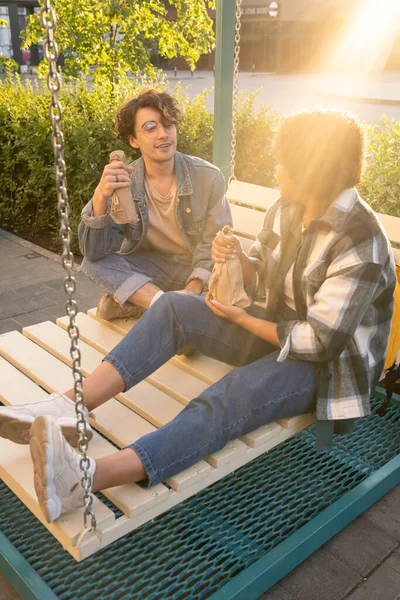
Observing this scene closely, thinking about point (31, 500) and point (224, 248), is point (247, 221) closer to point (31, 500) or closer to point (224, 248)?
point (224, 248)

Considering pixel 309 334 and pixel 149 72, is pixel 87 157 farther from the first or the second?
A: pixel 309 334

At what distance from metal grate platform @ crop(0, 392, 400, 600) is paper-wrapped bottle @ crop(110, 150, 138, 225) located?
1.25 metres

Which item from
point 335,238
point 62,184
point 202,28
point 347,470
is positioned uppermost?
point 202,28

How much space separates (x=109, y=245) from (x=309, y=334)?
1.29m

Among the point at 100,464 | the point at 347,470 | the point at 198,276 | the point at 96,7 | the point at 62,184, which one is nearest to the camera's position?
the point at 62,184

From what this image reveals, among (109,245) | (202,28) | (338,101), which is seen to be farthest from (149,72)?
(338,101)

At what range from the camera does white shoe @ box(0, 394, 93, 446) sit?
6.81 ft

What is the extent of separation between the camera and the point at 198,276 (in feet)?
9.99

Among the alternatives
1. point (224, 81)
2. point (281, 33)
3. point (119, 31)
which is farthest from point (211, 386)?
point (281, 33)

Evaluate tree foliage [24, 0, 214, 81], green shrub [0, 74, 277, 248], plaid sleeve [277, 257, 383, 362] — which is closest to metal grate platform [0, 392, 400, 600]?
plaid sleeve [277, 257, 383, 362]

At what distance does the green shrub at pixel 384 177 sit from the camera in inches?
160

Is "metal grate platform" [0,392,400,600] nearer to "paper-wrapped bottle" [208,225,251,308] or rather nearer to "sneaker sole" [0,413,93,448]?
"sneaker sole" [0,413,93,448]

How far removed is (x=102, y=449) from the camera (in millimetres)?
2217

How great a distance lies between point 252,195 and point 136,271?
2.95 feet
